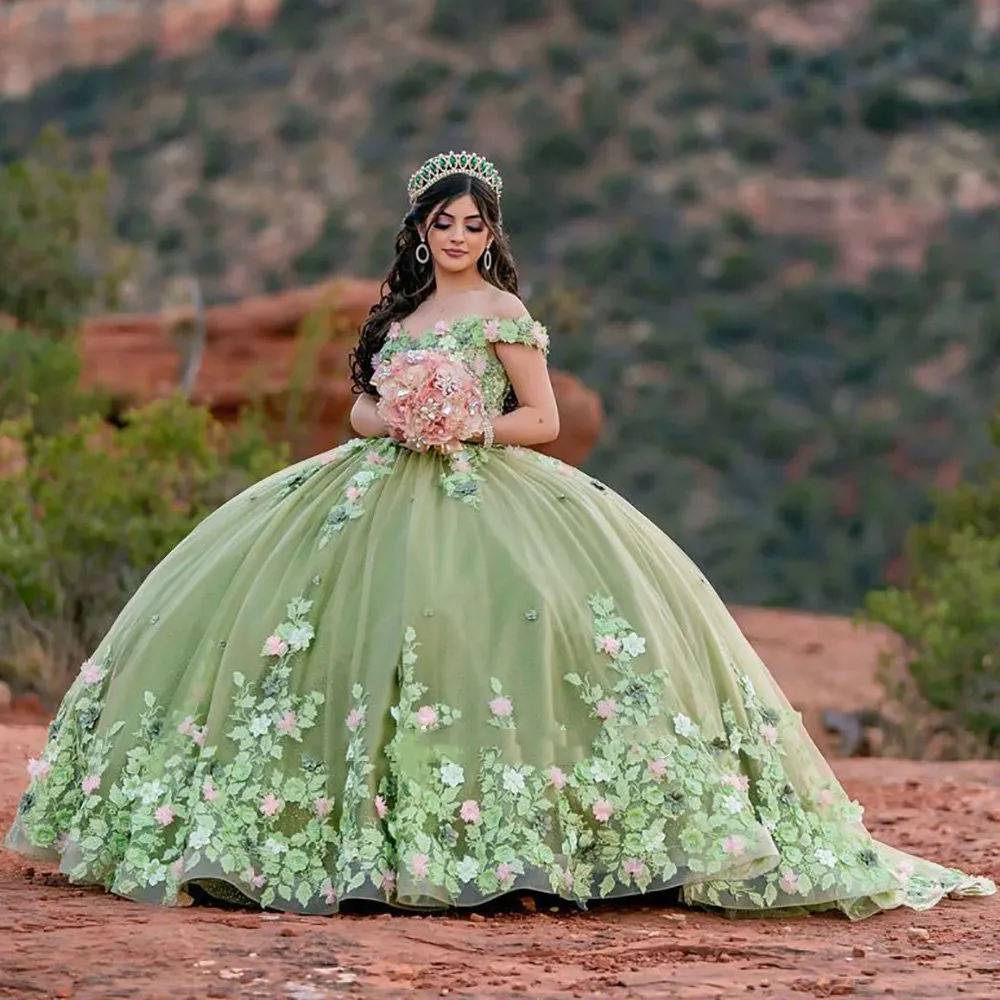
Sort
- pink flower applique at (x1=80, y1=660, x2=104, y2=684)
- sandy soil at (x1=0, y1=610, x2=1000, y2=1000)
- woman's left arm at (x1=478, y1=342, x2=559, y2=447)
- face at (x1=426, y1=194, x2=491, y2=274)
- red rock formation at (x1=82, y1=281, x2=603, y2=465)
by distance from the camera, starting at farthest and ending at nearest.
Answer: red rock formation at (x1=82, y1=281, x2=603, y2=465), face at (x1=426, y1=194, x2=491, y2=274), woman's left arm at (x1=478, y1=342, x2=559, y2=447), pink flower applique at (x1=80, y1=660, x2=104, y2=684), sandy soil at (x1=0, y1=610, x2=1000, y2=1000)

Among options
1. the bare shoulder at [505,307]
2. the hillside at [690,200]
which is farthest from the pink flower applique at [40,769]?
the hillside at [690,200]

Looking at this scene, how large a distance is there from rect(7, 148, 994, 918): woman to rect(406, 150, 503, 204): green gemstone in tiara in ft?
1.68

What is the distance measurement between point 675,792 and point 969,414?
21604 millimetres

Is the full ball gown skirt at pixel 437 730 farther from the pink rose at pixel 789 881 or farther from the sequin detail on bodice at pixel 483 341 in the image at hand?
the sequin detail on bodice at pixel 483 341

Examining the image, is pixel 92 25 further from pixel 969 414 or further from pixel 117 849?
pixel 117 849

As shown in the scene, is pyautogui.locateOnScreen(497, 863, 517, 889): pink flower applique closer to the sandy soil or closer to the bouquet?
the sandy soil

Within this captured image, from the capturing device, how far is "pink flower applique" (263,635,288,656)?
4668 mm

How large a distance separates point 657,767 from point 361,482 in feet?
3.41

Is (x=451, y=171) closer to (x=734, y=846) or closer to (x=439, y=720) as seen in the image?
(x=439, y=720)

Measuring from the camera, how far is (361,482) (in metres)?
4.98

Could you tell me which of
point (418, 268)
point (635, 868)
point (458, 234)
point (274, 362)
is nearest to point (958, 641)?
point (274, 362)

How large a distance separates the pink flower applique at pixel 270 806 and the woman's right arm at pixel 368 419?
1.06 m

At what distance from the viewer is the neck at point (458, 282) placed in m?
5.32

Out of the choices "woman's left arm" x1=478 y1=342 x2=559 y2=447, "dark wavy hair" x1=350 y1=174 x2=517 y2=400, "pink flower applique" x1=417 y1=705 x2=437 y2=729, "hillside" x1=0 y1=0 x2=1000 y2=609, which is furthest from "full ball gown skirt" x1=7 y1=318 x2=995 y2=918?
"hillside" x1=0 y1=0 x2=1000 y2=609
